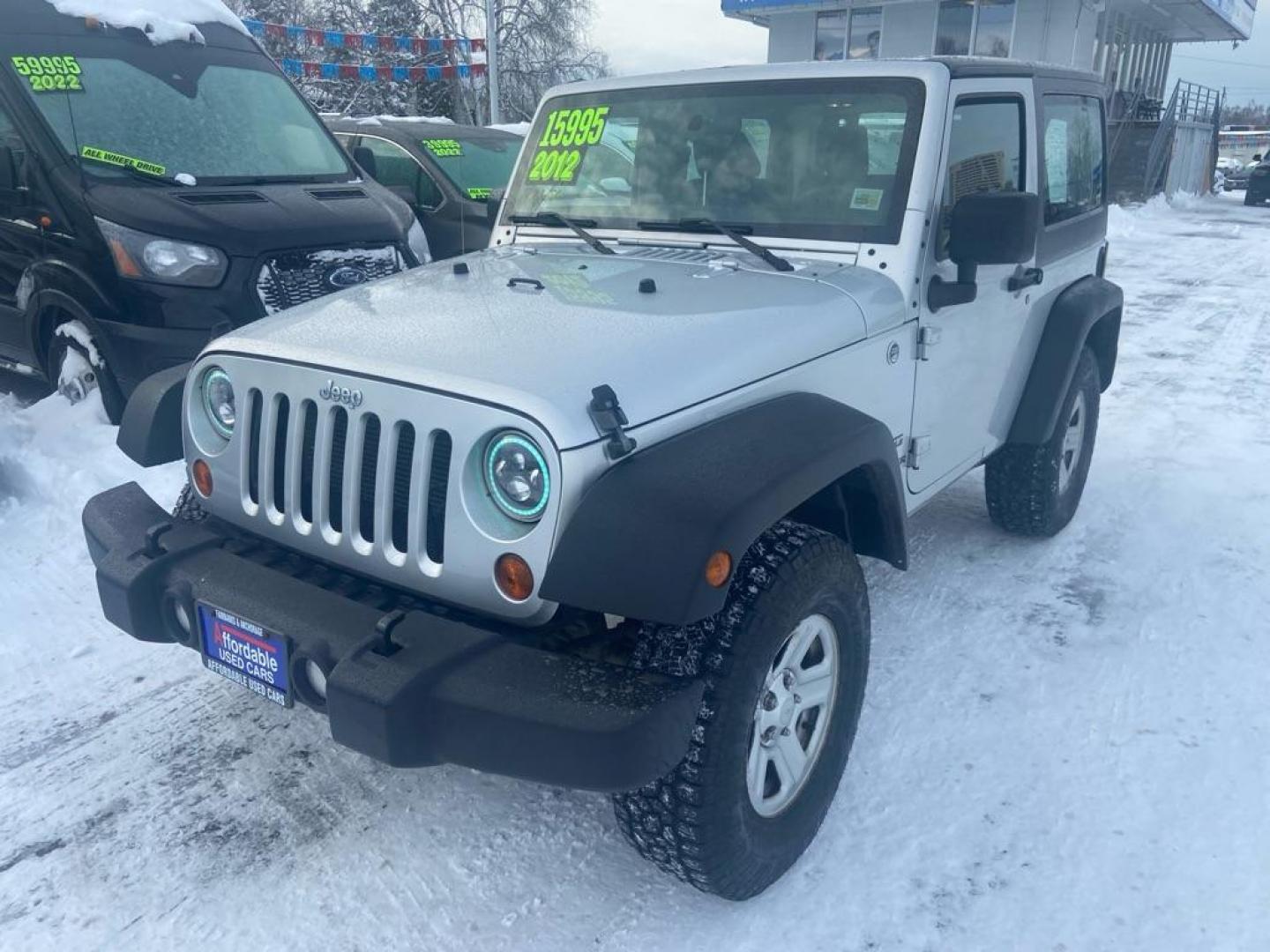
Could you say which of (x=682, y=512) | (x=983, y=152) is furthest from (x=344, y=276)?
(x=682, y=512)

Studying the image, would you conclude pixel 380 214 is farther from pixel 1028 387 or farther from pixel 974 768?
pixel 974 768

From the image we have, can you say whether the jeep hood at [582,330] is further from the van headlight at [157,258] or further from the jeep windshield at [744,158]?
the van headlight at [157,258]

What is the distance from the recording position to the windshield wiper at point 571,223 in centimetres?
358

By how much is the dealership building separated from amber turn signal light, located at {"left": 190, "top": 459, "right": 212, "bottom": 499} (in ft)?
66.8

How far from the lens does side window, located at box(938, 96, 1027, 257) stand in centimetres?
331

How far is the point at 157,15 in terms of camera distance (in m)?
6.14

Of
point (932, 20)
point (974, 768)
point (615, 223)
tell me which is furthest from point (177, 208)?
point (932, 20)

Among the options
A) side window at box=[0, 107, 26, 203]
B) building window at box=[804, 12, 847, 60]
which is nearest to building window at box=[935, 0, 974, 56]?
building window at box=[804, 12, 847, 60]

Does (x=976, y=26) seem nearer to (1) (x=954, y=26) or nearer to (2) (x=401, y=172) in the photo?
→ (1) (x=954, y=26)

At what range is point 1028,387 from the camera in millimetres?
4105

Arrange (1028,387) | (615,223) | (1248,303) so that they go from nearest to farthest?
(615,223) → (1028,387) → (1248,303)

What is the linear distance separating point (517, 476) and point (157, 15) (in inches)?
212

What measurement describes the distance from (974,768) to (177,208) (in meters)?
4.58

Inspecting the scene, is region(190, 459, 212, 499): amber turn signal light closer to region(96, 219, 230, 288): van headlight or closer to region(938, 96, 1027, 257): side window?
region(938, 96, 1027, 257): side window
